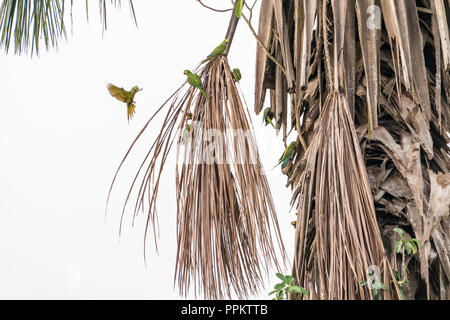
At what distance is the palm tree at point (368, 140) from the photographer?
3.88 ft

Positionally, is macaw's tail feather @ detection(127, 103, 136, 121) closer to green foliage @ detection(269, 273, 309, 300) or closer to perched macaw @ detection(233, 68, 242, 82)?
perched macaw @ detection(233, 68, 242, 82)

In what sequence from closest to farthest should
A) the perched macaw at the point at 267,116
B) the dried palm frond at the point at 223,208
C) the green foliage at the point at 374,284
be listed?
the green foliage at the point at 374,284 < the dried palm frond at the point at 223,208 < the perched macaw at the point at 267,116

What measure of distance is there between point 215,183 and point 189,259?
198 millimetres

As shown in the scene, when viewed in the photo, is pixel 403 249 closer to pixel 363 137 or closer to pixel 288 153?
pixel 363 137

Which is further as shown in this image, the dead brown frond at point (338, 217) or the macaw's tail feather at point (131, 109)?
the macaw's tail feather at point (131, 109)

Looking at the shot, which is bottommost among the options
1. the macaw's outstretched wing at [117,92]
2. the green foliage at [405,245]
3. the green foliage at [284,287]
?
the green foliage at [284,287]

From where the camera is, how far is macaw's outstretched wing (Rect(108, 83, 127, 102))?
5.43ft

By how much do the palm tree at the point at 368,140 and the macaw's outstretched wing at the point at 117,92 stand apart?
1.46 ft

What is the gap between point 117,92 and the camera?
1.66 m

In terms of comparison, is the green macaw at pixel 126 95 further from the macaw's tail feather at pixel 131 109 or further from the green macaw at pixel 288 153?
the green macaw at pixel 288 153

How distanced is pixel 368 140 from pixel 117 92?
0.76m

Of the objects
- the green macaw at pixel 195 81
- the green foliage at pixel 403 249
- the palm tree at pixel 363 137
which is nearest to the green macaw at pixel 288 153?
the palm tree at pixel 363 137
